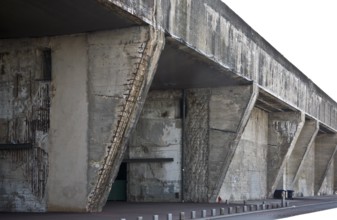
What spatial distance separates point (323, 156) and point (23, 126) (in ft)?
126

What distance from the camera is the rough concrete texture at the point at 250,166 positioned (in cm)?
3216

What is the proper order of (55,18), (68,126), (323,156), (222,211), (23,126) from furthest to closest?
(323,156) < (222,211) < (23,126) < (68,126) < (55,18)

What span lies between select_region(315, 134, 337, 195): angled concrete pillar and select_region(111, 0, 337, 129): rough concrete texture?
1595cm

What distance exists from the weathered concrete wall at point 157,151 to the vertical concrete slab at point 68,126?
978cm

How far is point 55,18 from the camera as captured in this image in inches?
677

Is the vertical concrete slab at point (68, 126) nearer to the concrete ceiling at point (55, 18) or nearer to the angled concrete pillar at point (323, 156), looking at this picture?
the concrete ceiling at point (55, 18)

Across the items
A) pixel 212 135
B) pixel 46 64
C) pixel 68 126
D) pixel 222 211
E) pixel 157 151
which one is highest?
pixel 46 64

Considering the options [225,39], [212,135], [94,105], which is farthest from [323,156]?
[94,105]

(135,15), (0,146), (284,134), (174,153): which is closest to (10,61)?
(0,146)

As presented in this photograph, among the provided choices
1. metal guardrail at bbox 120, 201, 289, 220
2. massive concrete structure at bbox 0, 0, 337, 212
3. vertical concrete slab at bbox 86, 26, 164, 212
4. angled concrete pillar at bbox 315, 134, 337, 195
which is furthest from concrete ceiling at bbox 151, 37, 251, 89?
angled concrete pillar at bbox 315, 134, 337, 195

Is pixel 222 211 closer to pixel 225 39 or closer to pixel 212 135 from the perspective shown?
pixel 225 39

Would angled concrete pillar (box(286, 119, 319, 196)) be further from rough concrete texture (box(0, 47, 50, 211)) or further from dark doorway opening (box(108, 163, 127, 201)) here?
rough concrete texture (box(0, 47, 50, 211))

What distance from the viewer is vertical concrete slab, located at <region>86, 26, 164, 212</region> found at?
18.0 meters

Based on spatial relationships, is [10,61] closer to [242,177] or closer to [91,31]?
[91,31]
